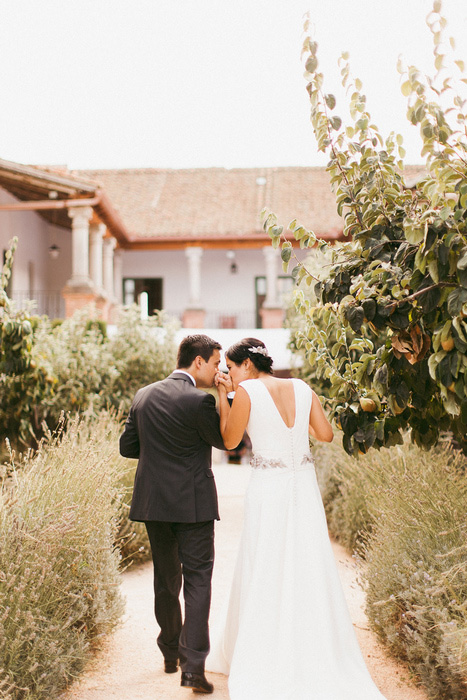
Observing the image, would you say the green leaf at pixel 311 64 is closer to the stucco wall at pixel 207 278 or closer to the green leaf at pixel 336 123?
the green leaf at pixel 336 123

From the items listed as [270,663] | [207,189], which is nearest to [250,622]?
[270,663]

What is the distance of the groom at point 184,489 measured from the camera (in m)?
4.06

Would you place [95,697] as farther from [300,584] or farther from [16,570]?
[300,584]

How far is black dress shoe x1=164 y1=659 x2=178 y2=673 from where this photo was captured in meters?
4.45

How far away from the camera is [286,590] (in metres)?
3.96

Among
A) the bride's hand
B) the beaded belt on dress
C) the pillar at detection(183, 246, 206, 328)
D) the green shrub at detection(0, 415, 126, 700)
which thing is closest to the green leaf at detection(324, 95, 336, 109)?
the bride's hand

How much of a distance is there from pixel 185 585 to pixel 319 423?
4.06 feet

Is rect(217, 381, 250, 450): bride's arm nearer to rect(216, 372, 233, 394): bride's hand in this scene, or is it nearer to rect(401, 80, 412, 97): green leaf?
rect(216, 372, 233, 394): bride's hand

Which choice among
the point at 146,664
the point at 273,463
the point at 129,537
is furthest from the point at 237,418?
the point at 129,537

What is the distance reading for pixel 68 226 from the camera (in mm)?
24375

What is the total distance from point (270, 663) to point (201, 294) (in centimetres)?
2362

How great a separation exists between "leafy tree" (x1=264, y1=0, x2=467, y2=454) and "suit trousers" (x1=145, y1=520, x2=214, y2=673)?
1082 millimetres

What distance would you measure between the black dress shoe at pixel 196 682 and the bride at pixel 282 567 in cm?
21

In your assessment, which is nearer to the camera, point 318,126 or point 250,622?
point 318,126
